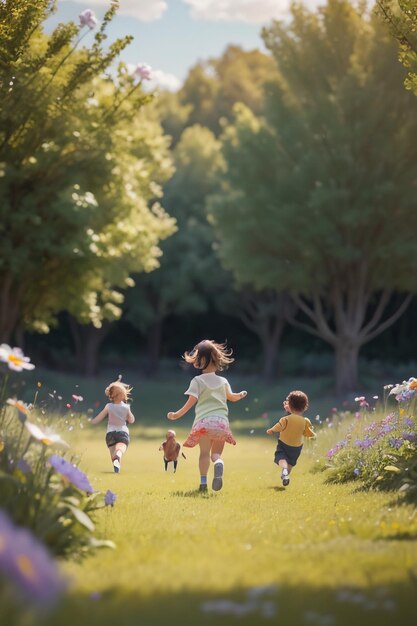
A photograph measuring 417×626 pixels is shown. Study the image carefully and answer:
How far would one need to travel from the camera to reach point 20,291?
A: 74.3ft

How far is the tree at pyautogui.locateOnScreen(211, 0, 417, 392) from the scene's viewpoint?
26719 millimetres

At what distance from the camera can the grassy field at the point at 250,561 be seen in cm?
481

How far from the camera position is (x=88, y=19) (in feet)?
53.6

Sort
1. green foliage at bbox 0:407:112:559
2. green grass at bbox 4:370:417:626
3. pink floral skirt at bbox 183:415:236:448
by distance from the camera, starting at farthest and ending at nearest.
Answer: pink floral skirt at bbox 183:415:236:448, green foliage at bbox 0:407:112:559, green grass at bbox 4:370:417:626

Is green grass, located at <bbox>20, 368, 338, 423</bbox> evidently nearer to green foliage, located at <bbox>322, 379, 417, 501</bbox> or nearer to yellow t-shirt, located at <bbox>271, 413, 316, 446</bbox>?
green foliage, located at <bbox>322, 379, 417, 501</bbox>

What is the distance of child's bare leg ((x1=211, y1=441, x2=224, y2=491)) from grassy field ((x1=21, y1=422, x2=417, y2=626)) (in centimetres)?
13

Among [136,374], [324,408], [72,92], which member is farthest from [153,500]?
[136,374]

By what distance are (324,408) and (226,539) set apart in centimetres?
1903

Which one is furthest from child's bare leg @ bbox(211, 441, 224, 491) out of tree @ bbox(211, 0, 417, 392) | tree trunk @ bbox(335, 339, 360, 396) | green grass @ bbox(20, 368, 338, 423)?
tree trunk @ bbox(335, 339, 360, 396)

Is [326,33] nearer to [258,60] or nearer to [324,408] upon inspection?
[324,408]

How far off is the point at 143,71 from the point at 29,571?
16711 millimetres

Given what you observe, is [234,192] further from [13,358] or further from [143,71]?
[13,358]

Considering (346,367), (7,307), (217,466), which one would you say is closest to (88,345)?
(346,367)

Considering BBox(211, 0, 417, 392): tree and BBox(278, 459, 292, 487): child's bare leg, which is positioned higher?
BBox(211, 0, 417, 392): tree
